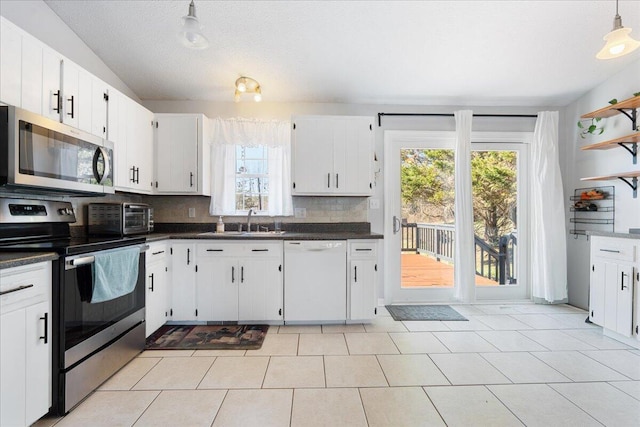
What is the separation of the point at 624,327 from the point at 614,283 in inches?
14.0

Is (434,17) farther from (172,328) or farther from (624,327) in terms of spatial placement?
(172,328)

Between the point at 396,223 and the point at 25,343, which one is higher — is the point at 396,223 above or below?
above

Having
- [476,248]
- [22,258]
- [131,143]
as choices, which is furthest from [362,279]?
[131,143]

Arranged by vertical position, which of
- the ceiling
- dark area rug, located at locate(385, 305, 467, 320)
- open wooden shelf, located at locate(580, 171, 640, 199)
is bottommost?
dark area rug, located at locate(385, 305, 467, 320)

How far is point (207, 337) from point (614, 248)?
363cm

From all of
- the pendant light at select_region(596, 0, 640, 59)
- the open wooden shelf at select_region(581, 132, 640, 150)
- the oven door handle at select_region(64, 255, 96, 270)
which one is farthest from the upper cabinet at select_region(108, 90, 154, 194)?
the open wooden shelf at select_region(581, 132, 640, 150)

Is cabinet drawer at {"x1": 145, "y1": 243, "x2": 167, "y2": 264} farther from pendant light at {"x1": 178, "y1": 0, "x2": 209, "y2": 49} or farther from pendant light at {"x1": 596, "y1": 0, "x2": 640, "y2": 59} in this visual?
pendant light at {"x1": 596, "y1": 0, "x2": 640, "y2": 59}

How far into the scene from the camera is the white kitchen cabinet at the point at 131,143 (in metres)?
2.74

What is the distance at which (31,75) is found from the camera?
1.91m

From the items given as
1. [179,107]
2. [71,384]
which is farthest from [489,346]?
[179,107]

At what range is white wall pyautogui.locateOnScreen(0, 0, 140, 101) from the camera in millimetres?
2186

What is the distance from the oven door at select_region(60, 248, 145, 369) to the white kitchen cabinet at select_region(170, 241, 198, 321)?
0.77 meters

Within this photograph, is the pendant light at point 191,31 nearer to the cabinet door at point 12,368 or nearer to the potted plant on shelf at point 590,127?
the cabinet door at point 12,368

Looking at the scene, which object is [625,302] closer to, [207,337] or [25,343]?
[207,337]
